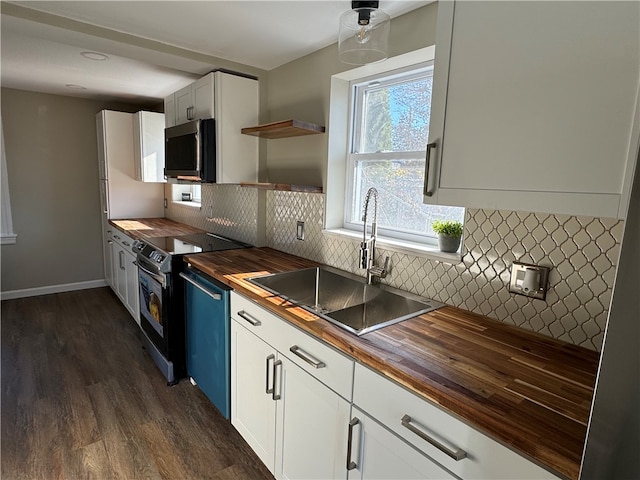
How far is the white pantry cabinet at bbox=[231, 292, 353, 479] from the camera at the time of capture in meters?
1.30

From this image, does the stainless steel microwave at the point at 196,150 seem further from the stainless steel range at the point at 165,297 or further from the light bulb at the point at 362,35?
the light bulb at the point at 362,35

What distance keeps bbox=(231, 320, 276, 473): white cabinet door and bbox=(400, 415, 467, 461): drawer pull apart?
0.71 m

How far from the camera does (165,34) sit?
2.04 metres

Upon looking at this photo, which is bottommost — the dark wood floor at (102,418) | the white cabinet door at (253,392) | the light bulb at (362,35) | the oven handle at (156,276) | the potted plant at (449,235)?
the dark wood floor at (102,418)

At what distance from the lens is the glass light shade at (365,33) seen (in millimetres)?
1585

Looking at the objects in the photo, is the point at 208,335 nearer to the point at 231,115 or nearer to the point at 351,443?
the point at 351,443

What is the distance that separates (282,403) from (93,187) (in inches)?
157

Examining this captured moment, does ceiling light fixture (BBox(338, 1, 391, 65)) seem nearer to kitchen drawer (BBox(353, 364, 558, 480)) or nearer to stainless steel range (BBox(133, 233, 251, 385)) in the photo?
kitchen drawer (BBox(353, 364, 558, 480))

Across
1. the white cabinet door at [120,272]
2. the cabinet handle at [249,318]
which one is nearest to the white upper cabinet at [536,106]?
the cabinet handle at [249,318]

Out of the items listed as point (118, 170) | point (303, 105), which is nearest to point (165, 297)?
point (303, 105)

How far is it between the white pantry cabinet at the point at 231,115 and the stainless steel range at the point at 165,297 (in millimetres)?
574

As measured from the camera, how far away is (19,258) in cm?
398

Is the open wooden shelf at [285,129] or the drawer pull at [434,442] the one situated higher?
the open wooden shelf at [285,129]

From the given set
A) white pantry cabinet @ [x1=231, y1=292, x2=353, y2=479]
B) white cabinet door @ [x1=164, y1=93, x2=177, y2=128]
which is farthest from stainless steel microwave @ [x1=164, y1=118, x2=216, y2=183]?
white pantry cabinet @ [x1=231, y1=292, x2=353, y2=479]
